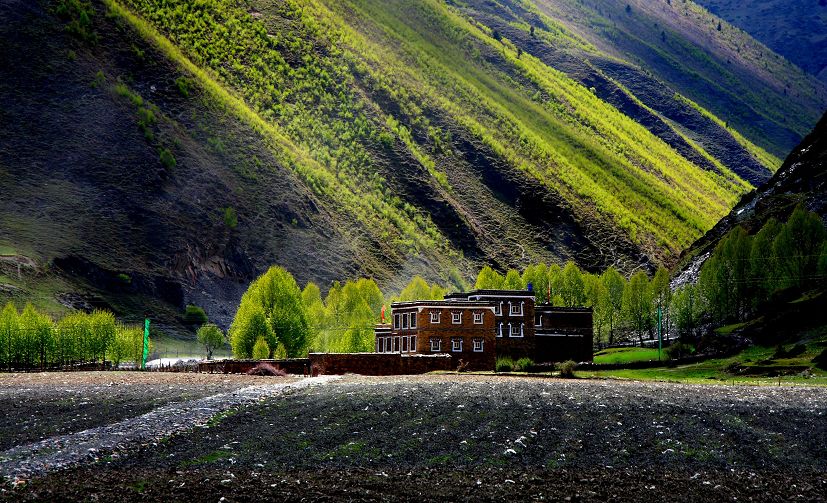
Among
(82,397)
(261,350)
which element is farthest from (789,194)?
(82,397)

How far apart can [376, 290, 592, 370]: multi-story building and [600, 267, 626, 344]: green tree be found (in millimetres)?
24086

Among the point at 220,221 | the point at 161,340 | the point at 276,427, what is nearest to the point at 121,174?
the point at 220,221

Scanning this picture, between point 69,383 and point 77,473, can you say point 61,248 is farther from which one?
point 77,473

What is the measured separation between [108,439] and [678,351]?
73299 mm

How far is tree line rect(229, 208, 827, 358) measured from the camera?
118 meters

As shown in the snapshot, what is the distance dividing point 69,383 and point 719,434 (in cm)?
4227

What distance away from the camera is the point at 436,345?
334 ft

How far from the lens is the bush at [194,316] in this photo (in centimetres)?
16725

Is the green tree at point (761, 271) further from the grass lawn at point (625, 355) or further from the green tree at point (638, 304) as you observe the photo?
the green tree at point (638, 304)

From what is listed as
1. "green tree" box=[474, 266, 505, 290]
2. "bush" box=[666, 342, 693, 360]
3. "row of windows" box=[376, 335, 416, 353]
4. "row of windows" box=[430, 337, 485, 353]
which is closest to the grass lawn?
"bush" box=[666, 342, 693, 360]

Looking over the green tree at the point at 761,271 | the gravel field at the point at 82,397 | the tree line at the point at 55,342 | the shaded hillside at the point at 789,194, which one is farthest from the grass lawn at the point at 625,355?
the tree line at the point at 55,342

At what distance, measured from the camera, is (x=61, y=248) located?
166 metres

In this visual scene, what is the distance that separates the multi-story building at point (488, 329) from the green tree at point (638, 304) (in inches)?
689

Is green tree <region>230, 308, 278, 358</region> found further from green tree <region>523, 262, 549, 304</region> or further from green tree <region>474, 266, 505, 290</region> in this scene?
green tree <region>474, 266, 505, 290</region>
